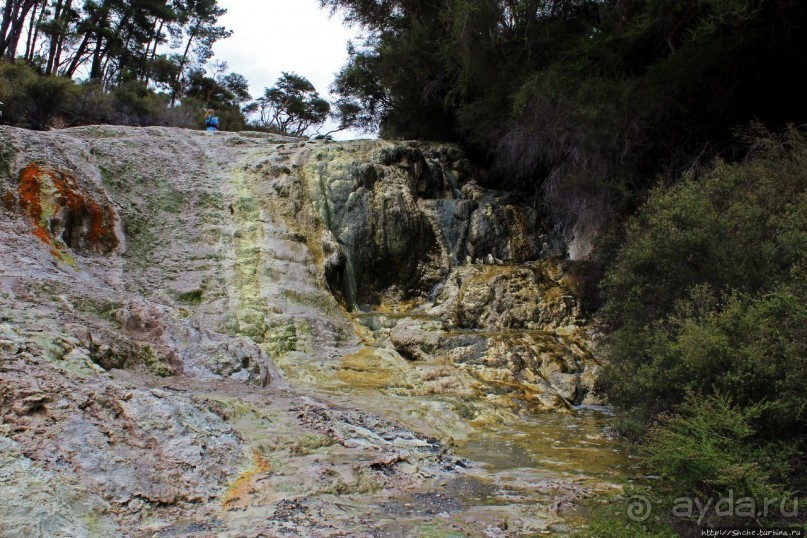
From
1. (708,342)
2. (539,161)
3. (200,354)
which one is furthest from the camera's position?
(539,161)

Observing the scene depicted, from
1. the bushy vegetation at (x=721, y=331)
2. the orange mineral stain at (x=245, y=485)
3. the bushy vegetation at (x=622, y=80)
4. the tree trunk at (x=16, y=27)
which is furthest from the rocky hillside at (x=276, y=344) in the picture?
the tree trunk at (x=16, y=27)

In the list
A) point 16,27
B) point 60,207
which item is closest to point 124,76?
point 16,27

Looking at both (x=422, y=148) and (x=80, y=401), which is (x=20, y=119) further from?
(x=80, y=401)

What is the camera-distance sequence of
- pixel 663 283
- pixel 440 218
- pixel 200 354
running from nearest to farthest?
1. pixel 663 283
2. pixel 200 354
3. pixel 440 218

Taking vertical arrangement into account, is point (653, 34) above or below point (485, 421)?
above

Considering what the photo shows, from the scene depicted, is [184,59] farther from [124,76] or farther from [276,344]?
[276,344]

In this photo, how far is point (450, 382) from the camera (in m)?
7.51

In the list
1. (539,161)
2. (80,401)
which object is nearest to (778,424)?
(80,401)

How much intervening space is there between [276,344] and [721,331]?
529cm

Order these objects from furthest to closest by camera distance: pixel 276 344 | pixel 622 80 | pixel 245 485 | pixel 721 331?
pixel 622 80, pixel 276 344, pixel 721 331, pixel 245 485

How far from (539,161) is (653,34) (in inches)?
165

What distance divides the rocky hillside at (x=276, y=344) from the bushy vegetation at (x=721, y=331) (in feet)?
2.71

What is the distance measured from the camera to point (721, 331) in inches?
185

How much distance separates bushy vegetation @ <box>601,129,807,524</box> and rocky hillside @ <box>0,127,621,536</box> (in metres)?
0.83
